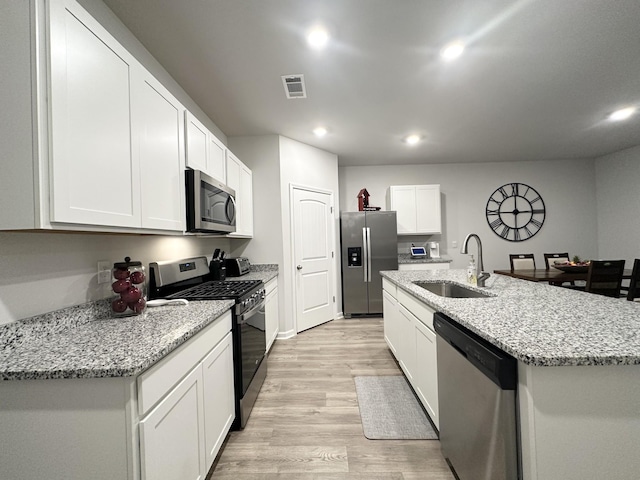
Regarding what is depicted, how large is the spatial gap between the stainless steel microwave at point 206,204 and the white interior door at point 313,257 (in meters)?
1.44

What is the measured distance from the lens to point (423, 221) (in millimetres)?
4789

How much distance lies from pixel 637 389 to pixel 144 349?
1594 millimetres

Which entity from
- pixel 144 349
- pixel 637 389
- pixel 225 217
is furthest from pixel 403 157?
pixel 144 349

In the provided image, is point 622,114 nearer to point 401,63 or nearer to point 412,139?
point 412,139

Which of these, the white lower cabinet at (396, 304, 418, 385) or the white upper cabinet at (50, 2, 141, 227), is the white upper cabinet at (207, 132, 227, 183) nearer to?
the white upper cabinet at (50, 2, 141, 227)

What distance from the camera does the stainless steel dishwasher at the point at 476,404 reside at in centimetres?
Answer: 90

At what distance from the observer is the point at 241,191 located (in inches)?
118

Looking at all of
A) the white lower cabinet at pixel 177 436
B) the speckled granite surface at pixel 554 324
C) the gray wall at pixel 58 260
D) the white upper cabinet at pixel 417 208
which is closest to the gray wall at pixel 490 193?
the white upper cabinet at pixel 417 208

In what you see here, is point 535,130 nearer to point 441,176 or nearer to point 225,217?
point 441,176

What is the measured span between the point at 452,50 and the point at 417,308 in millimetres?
1938

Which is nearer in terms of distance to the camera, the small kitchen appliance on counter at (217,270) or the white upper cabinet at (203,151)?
the white upper cabinet at (203,151)

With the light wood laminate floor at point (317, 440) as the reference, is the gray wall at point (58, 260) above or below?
above

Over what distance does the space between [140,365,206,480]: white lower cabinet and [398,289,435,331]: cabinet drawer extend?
1305 mm

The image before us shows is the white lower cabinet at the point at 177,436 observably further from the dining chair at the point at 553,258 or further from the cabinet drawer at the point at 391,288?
the dining chair at the point at 553,258
